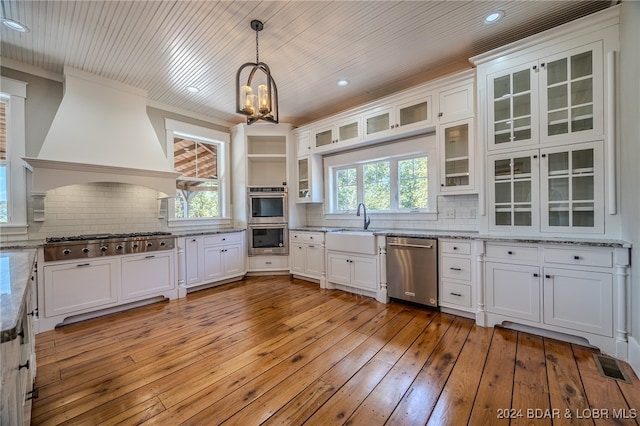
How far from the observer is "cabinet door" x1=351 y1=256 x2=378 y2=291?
3.57m

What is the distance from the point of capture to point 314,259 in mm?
4402

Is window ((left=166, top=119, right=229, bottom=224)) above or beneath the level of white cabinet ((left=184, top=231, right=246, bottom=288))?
above

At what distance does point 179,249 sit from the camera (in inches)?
153

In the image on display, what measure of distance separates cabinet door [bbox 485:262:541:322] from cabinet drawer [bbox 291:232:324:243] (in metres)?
2.35

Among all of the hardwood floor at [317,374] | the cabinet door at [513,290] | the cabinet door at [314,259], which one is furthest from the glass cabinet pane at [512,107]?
the cabinet door at [314,259]

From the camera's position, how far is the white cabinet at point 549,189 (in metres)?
2.35

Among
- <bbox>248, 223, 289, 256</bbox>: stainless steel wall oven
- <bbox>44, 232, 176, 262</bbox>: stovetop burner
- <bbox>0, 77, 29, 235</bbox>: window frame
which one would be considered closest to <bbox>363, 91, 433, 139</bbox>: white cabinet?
<bbox>248, 223, 289, 256</bbox>: stainless steel wall oven

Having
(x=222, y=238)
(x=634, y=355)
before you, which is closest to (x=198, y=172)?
(x=222, y=238)

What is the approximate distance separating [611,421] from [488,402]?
0.62 m

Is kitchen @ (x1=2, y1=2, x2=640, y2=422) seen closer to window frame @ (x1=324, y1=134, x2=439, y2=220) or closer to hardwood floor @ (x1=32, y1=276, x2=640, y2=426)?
window frame @ (x1=324, y1=134, x2=439, y2=220)

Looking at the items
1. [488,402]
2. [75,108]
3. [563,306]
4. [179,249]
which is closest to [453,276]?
[563,306]

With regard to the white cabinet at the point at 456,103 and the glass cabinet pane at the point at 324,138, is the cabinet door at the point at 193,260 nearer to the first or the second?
the glass cabinet pane at the point at 324,138

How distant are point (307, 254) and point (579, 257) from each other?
3.34 meters

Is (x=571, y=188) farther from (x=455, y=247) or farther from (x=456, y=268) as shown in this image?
(x=456, y=268)
